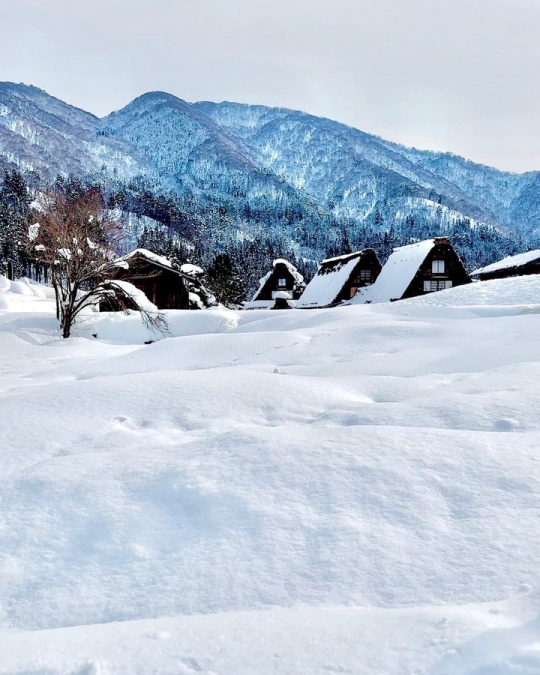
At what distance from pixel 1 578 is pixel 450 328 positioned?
899 centimetres

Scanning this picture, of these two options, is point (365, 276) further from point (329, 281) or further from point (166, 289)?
point (166, 289)

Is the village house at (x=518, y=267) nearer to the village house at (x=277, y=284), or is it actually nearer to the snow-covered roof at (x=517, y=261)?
the snow-covered roof at (x=517, y=261)

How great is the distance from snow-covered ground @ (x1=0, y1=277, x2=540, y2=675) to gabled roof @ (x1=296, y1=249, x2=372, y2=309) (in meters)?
38.3

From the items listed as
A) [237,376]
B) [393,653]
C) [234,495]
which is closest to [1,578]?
[234,495]

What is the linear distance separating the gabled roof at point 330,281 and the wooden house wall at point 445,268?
6015 mm

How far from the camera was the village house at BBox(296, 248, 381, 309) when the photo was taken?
4306 centimetres

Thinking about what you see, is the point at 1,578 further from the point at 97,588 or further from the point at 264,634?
the point at 264,634

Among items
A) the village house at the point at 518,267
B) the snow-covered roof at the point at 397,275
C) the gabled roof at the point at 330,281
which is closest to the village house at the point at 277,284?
the gabled roof at the point at 330,281

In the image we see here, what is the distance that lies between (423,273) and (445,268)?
2.10 metres

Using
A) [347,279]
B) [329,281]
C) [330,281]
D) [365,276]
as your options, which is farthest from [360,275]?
[329,281]

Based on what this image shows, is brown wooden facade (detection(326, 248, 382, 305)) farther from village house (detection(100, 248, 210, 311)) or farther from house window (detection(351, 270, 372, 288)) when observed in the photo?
village house (detection(100, 248, 210, 311))

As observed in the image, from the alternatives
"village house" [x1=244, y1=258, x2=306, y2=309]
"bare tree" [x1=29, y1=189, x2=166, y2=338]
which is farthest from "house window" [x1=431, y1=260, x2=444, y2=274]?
"bare tree" [x1=29, y1=189, x2=166, y2=338]

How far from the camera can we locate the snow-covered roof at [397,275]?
3831 centimetres

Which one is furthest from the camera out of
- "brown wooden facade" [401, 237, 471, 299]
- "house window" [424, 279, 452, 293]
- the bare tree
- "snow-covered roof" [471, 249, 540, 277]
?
"house window" [424, 279, 452, 293]
